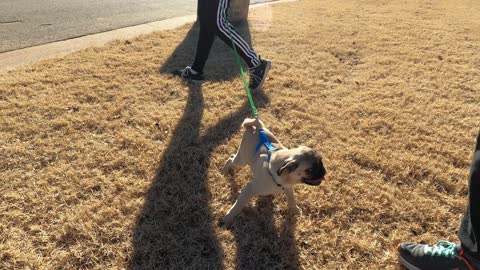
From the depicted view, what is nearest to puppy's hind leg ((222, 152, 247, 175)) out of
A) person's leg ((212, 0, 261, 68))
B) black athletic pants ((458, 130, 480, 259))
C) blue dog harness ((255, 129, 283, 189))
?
blue dog harness ((255, 129, 283, 189))

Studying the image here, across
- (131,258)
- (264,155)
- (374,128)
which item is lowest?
(131,258)

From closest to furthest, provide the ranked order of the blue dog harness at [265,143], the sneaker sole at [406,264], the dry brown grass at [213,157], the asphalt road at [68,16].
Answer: the sneaker sole at [406,264], the dry brown grass at [213,157], the blue dog harness at [265,143], the asphalt road at [68,16]

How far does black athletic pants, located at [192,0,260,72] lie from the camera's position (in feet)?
12.6

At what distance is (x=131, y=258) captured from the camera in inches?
84.3

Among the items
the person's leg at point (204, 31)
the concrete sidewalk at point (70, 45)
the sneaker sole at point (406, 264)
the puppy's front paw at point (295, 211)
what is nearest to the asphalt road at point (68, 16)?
the concrete sidewalk at point (70, 45)

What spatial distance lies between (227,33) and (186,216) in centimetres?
225

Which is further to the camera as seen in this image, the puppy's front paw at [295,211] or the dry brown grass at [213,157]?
the puppy's front paw at [295,211]

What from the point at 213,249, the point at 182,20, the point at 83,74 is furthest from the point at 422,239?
the point at 182,20

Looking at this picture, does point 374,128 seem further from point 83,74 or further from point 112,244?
point 83,74

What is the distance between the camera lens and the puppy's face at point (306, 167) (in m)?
2.00

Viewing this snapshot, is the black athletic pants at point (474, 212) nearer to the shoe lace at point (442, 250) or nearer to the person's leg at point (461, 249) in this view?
the person's leg at point (461, 249)

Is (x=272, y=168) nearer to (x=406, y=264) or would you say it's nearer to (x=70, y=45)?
(x=406, y=264)

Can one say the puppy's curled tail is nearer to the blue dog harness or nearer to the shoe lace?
the blue dog harness

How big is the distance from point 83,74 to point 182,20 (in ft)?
11.0
